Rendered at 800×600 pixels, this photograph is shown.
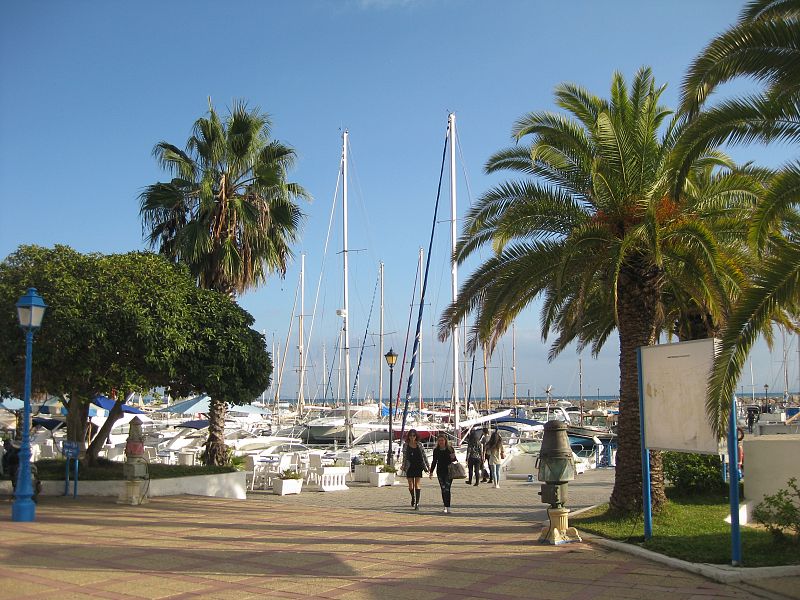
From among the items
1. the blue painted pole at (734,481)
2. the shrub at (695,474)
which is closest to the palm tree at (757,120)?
the blue painted pole at (734,481)

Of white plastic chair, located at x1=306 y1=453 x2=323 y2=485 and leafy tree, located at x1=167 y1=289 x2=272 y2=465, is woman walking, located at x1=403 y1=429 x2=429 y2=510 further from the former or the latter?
white plastic chair, located at x1=306 y1=453 x2=323 y2=485

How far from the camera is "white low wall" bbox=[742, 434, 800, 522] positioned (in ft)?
41.1

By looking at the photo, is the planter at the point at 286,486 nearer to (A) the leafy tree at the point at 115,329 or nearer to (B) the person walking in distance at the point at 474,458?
(A) the leafy tree at the point at 115,329

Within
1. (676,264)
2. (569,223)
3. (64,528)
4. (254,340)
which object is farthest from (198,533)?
(676,264)

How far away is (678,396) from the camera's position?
1114cm

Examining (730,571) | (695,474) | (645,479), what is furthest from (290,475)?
(730,571)

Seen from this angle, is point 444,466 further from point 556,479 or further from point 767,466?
point 767,466

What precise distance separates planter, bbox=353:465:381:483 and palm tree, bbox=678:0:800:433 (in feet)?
51.4

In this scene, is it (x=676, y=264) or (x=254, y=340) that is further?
(x=254, y=340)

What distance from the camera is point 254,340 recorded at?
18.5m

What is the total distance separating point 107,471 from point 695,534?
12910 millimetres

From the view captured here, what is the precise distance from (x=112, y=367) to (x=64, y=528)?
4347mm

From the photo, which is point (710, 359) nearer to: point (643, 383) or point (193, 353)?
point (643, 383)

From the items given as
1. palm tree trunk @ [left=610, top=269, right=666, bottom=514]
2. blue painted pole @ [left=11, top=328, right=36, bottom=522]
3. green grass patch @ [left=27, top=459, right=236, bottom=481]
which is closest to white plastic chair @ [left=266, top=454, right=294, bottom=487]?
green grass patch @ [left=27, top=459, right=236, bottom=481]
